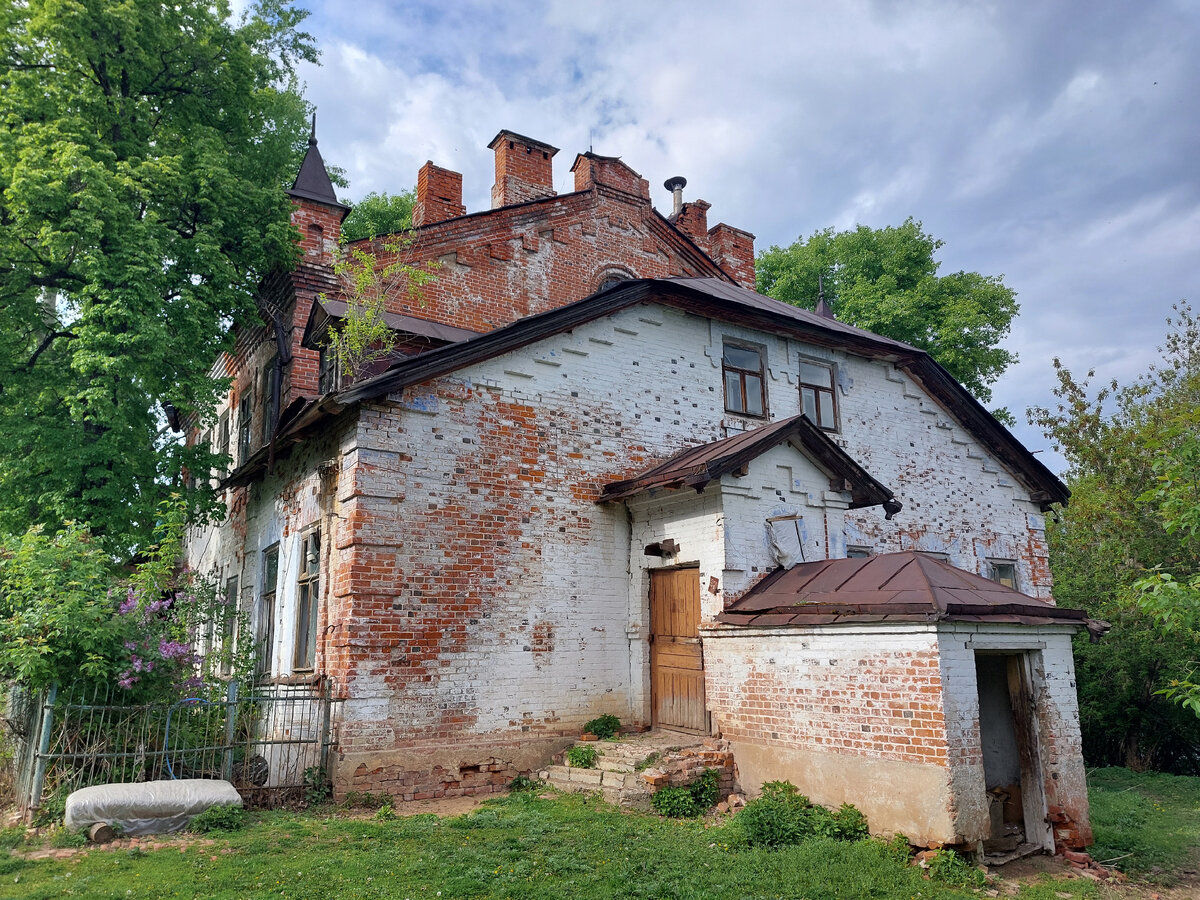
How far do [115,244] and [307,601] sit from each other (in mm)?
5942

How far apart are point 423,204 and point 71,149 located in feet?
20.2

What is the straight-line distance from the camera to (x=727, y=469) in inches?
389

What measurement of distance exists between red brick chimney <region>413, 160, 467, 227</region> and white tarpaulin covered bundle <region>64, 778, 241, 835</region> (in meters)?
11.2

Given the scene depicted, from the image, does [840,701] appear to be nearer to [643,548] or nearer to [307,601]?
[643,548]

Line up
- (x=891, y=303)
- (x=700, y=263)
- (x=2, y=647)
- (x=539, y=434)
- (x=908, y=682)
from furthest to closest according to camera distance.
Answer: (x=891, y=303) → (x=700, y=263) → (x=539, y=434) → (x=2, y=647) → (x=908, y=682)

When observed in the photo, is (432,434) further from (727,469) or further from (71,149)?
(71,149)

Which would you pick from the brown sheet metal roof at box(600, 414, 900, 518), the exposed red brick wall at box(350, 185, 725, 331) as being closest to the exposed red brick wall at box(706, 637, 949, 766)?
the brown sheet metal roof at box(600, 414, 900, 518)

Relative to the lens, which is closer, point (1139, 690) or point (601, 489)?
point (601, 489)

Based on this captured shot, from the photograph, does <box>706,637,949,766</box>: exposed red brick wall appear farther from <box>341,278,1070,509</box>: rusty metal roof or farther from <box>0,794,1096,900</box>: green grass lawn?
<box>341,278,1070,509</box>: rusty metal roof

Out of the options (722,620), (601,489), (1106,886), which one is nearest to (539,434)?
(601,489)

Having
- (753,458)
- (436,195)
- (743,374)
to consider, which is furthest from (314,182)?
(753,458)

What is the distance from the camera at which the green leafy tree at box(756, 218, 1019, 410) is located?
970 inches

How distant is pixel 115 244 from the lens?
39.1ft

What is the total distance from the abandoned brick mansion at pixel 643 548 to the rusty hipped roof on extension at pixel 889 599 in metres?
0.04
